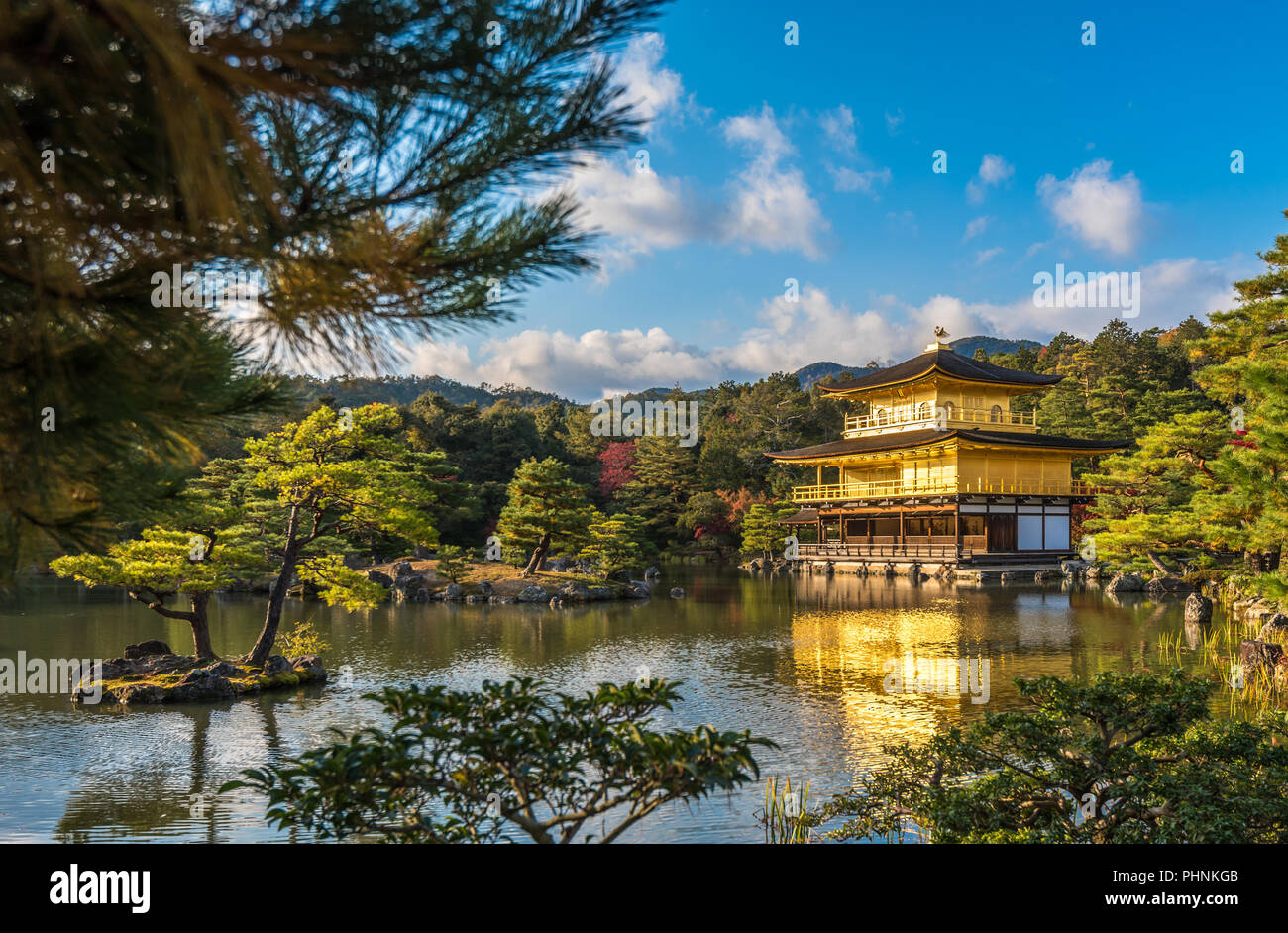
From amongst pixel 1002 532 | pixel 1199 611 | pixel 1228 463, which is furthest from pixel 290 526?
pixel 1002 532

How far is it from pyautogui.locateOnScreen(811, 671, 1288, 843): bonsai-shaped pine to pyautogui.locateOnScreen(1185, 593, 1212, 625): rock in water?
1075cm

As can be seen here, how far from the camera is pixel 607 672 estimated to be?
10477 millimetres

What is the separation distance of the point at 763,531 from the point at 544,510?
495 inches

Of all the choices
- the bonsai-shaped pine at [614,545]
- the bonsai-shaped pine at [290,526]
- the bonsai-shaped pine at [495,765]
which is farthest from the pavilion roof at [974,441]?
the bonsai-shaped pine at [495,765]

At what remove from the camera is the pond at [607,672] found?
5.75 m

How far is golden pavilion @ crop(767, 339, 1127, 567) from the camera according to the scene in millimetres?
25516

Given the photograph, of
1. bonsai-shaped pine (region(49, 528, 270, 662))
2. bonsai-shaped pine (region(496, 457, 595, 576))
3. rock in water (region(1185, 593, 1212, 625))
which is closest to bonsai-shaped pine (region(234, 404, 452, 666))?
bonsai-shaped pine (region(49, 528, 270, 662))

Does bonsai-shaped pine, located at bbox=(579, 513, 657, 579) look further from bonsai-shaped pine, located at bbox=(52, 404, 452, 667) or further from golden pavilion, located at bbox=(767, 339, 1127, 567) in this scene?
bonsai-shaped pine, located at bbox=(52, 404, 452, 667)

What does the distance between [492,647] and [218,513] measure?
4518 mm

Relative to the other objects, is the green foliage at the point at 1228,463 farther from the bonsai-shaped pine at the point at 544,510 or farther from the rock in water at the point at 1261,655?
the bonsai-shaped pine at the point at 544,510

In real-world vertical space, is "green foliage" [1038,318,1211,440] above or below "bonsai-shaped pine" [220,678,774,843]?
above

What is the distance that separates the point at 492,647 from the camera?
1240 cm
